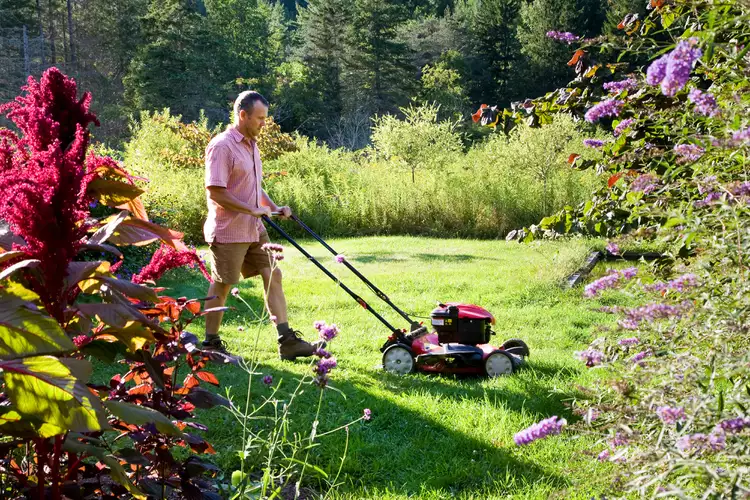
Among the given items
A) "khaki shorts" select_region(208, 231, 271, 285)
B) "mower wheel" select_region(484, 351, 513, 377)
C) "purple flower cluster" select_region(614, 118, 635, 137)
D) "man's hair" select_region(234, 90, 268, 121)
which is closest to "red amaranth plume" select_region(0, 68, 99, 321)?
"purple flower cluster" select_region(614, 118, 635, 137)

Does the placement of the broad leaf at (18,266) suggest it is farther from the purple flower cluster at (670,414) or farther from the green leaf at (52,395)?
the purple flower cluster at (670,414)

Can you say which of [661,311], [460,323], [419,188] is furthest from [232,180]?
[419,188]

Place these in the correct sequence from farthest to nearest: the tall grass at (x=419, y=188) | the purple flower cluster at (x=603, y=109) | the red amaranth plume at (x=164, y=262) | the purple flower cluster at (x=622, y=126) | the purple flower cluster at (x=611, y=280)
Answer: the tall grass at (x=419, y=188)
the purple flower cluster at (x=622, y=126)
the purple flower cluster at (x=603, y=109)
the purple flower cluster at (x=611, y=280)
the red amaranth plume at (x=164, y=262)

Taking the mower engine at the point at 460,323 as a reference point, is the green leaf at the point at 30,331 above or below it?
above

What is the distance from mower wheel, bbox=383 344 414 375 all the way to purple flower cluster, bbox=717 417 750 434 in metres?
3.66

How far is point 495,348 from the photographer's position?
496 centimetres

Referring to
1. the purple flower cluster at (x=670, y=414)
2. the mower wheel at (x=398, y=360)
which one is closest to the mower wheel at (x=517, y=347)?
the mower wheel at (x=398, y=360)

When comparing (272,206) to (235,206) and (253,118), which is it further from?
(253,118)

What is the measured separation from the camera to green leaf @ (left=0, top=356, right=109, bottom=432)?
147 cm

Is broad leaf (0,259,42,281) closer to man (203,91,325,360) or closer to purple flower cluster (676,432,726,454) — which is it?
purple flower cluster (676,432,726,454)

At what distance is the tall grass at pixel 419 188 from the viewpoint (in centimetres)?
1356

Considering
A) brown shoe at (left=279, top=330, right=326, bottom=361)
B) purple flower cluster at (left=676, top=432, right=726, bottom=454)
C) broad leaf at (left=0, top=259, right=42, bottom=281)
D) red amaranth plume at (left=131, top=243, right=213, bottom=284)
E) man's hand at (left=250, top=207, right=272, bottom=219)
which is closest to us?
purple flower cluster at (left=676, top=432, right=726, bottom=454)

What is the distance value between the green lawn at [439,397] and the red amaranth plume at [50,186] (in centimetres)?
134

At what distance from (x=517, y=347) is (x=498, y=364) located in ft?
1.32
